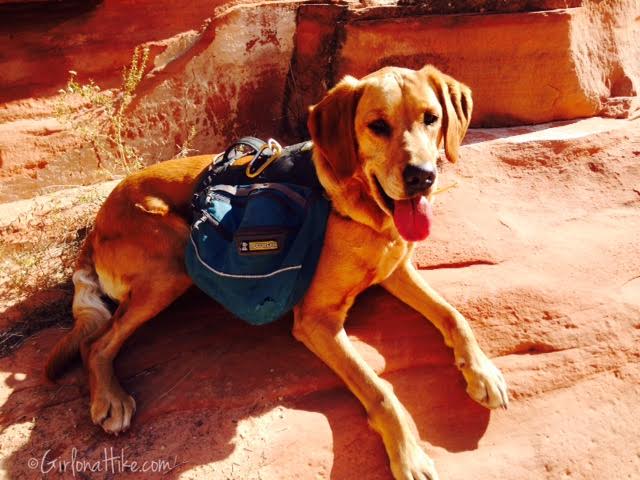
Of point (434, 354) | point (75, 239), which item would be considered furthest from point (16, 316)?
point (434, 354)

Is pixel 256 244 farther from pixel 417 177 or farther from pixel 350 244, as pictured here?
pixel 417 177

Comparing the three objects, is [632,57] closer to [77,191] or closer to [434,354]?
[434,354]

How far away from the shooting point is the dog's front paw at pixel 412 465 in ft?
7.60

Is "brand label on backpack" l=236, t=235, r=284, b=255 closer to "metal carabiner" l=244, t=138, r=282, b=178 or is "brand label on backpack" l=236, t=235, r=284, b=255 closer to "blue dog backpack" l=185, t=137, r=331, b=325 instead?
"blue dog backpack" l=185, t=137, r=331, b=325

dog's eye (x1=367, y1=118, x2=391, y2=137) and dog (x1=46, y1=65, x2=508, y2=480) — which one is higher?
dog's eye (x1=367, y1=118, x2=391, y2=137)

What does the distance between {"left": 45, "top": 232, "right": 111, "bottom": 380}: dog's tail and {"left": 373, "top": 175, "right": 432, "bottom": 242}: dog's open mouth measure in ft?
5.99

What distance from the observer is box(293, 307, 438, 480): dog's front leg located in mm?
2354

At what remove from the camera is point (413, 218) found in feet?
8.32

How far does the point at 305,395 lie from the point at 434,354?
28.8 inches

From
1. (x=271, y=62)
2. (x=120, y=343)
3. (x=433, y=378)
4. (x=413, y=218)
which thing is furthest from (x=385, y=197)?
(x=271, y=62)

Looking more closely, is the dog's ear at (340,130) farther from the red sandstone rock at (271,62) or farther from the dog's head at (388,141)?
the red sandstone rock at (271,62)

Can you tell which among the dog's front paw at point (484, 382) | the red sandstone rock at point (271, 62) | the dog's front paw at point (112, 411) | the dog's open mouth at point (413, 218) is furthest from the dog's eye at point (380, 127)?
the red sandstone rock at point (271, 62)

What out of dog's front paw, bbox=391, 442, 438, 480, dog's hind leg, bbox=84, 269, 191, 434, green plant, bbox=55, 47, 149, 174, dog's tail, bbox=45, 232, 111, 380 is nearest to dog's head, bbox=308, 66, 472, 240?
dog's front paw, bbox=391, 442, 438, 480

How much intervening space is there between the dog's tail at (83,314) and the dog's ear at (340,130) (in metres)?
1.65
